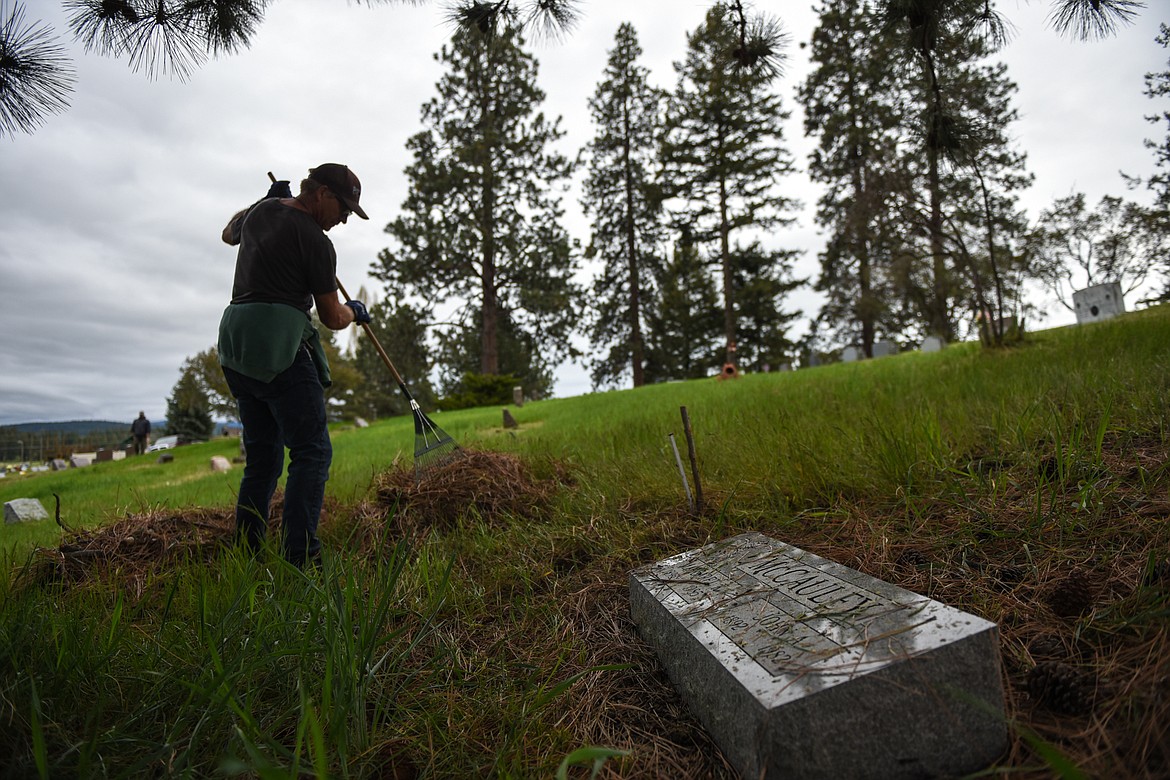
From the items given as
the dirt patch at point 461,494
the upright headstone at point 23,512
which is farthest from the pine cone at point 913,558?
the upright headstone at point 23,512

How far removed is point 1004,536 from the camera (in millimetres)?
1521

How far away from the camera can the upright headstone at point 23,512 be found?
5.53 metres

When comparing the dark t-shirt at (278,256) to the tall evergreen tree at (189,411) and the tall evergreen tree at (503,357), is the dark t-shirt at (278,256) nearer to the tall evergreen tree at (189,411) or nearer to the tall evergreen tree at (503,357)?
the tall evergreen tree at (503,357)

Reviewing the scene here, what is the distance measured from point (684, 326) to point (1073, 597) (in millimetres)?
28791

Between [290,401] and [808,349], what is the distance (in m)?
28.9

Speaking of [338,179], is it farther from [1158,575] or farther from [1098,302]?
[1098,302]

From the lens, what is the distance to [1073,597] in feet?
3.97

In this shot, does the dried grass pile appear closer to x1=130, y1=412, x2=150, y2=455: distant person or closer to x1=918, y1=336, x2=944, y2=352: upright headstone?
x1=918, y1=336, x2=944, y2=352: upright headstone

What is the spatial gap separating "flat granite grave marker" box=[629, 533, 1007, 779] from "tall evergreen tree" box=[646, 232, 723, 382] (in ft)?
86.1

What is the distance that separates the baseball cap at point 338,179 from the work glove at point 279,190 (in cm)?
23

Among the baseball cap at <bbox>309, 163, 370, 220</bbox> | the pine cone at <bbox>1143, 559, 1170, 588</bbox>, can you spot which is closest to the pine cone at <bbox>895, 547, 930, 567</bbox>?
the pine cone at <bbox>1143, 559, 1170, 588</bbox>

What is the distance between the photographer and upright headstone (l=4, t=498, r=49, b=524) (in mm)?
5529

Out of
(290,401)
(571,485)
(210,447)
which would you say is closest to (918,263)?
(571,485)

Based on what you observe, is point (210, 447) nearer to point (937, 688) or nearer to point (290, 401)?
point (290, 401)
